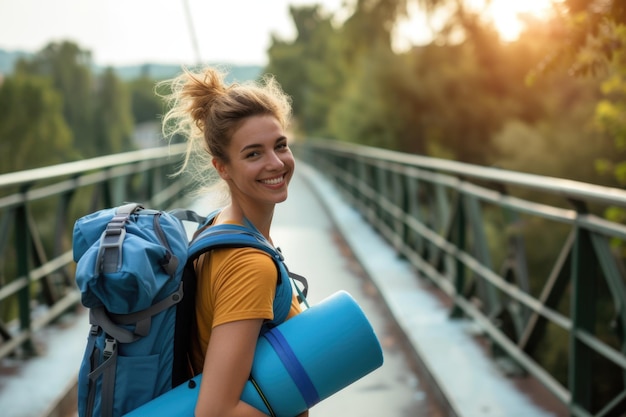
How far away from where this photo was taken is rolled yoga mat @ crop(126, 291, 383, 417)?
1798mm

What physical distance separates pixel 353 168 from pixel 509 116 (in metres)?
25.4

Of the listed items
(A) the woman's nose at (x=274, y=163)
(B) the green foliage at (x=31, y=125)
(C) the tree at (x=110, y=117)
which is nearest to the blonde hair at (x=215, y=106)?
(A) the woman's nose at (x=274, y=163)

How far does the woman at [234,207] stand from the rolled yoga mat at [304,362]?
49mm

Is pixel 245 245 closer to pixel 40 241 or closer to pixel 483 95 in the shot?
pixel 40 241

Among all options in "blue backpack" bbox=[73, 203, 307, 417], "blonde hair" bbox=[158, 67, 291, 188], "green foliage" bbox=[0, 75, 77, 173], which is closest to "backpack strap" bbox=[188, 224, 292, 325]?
"blue backpack" bbox=[73, 203, 307, 417]

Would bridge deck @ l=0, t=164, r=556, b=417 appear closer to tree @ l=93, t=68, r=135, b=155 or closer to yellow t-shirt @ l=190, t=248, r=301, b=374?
yellow t-shirt @ l=190, t=248, r=301, b=374

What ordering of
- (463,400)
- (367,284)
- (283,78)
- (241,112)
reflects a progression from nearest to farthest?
(241,112) < (463,400) < (367,284) < (283,78)

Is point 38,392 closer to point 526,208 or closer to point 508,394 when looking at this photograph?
point 508,394

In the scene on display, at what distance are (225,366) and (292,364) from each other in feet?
0.59

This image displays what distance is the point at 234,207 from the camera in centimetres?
207

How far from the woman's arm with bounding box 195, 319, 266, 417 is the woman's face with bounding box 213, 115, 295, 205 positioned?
0.41 metres

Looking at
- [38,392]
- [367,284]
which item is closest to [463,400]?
[38,392]

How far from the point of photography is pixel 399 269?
25.7ft

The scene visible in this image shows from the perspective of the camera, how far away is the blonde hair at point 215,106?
2012mm
